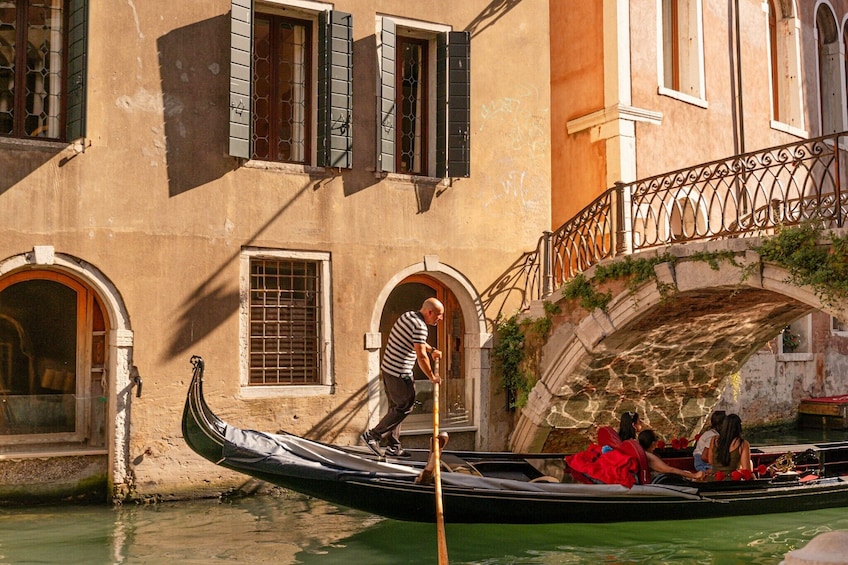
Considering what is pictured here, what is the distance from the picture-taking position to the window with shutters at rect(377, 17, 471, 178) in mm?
9445

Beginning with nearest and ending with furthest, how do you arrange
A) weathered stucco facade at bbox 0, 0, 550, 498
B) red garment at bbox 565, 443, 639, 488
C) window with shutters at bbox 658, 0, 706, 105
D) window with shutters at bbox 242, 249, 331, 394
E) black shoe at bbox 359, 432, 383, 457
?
red garment at bbox 565, 443, 639, 488 < black shoe at bbox 359, 432, 383, 457 < weathered stucco facade at bbox 0, 0, 550, 498 < window with shutters at bbox 242, 249, 331, 394 < window with shutters at bbox 658, 0, 706, 105

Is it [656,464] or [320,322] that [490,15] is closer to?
[320,322]

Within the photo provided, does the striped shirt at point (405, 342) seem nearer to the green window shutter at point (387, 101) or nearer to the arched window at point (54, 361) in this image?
the green window shutter at point (387, 101)

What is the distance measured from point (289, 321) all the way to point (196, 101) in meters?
2.13

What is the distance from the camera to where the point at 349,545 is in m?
7.04

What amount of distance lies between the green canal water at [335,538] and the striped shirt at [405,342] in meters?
1.21

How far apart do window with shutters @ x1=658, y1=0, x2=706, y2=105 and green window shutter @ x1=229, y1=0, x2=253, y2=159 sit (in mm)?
5571

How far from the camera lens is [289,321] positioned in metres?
9.16

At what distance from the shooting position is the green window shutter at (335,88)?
907 cm

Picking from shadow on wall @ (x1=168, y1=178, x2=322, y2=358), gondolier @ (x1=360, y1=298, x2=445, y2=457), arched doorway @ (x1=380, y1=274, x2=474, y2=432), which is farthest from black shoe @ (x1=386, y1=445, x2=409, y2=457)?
shadow on wall @ (x1=168, y1=178, x2=322, y2=358)

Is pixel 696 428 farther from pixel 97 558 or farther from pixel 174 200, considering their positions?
pixel 97 558

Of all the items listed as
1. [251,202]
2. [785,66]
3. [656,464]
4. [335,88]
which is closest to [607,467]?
[656,464]

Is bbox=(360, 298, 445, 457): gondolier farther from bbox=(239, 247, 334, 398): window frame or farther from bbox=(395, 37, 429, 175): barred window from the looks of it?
bbox=(395, 37, 429, 175): barred window

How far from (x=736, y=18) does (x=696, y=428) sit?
17.3ft
